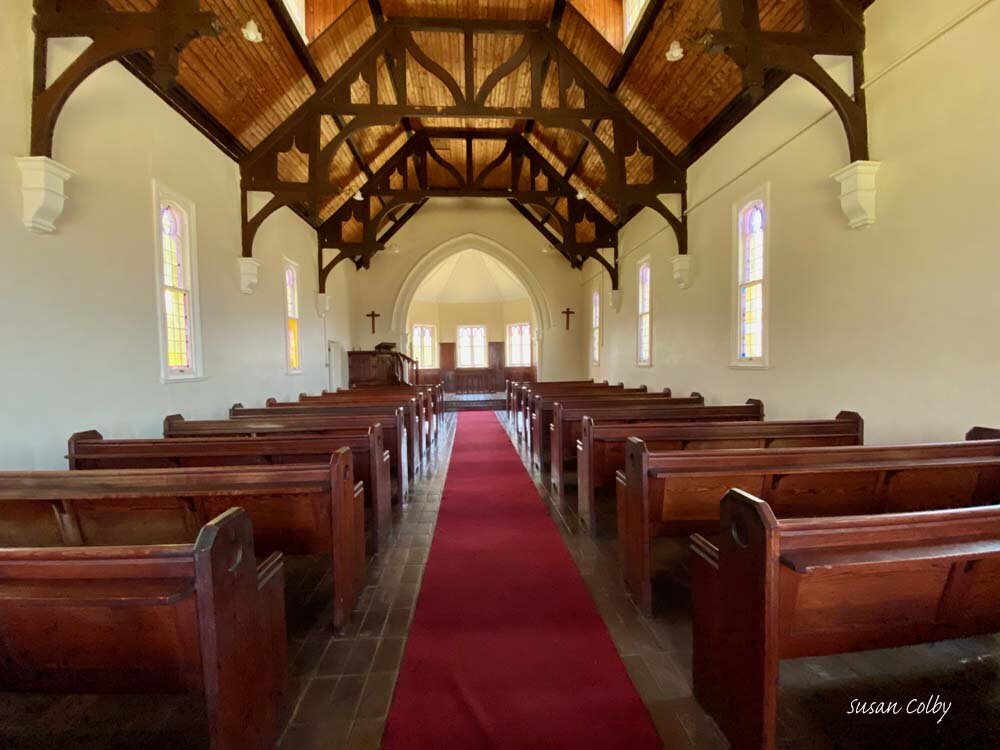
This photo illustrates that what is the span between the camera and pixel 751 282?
16.3ft

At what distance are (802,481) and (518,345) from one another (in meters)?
14.6

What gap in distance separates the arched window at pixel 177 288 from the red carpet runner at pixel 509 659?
124 inches

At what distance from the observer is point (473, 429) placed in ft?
28.8

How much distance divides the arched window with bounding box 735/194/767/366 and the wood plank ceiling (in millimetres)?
1271

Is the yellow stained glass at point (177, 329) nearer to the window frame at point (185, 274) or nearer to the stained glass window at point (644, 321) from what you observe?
the window frame at point (185, 274)

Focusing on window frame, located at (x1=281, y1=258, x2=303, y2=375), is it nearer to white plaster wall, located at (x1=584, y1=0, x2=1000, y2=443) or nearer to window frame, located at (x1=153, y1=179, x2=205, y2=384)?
window frame, located at (x1=153, y1=179, x2=205, y2=384)

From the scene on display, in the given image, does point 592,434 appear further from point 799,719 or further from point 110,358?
point 110,358

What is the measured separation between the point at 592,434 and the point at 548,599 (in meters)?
1.21

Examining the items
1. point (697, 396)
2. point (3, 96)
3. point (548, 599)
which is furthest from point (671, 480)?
point (3, 96)

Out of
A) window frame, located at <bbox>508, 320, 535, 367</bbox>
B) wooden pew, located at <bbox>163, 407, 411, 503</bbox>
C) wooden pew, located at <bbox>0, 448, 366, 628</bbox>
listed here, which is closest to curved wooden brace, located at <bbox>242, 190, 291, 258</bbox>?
wooden pew, located at <bbox>163, 407, 411, 503</bbox>

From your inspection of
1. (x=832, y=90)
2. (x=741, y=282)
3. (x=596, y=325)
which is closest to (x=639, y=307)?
(x=596, y=325)

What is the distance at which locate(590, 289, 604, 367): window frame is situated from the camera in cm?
1078

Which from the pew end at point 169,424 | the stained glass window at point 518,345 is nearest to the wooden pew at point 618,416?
the pew end at point 169,424

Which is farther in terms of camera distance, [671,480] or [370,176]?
[370,176]
